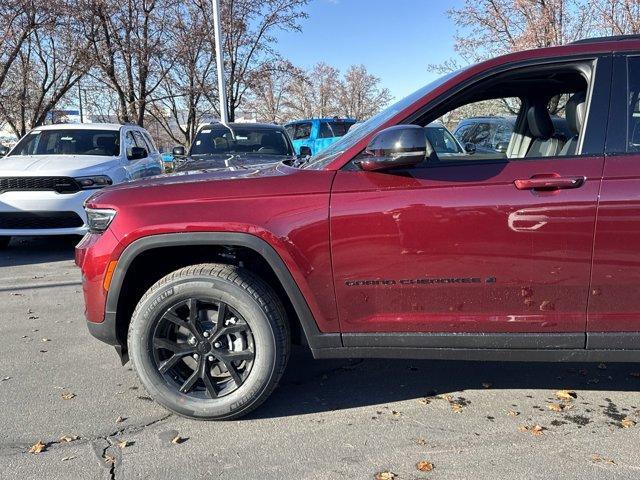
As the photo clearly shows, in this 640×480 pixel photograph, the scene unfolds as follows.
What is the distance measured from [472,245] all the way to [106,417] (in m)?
2.24

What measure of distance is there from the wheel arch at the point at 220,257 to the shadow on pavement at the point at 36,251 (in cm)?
477

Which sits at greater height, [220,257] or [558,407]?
[220,257]

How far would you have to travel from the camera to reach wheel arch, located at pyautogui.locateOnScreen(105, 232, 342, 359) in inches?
107

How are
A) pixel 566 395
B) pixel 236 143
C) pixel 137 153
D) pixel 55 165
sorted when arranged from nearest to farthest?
pixel 566 395 → pixel 55 165 → pixel 236 143 → pixel 137 153

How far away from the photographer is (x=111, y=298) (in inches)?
115

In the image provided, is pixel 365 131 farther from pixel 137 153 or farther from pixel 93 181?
pixel 137 153

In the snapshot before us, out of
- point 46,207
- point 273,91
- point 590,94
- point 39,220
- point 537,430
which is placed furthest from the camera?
point 273,91

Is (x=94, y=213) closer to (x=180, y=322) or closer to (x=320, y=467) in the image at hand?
(x=180, y=322)

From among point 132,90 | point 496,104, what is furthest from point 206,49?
point 496,104

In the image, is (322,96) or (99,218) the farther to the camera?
(322,96)

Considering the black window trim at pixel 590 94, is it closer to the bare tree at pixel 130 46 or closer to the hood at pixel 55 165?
the hood at pixel 55 165

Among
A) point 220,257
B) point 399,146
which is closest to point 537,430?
point 399,146

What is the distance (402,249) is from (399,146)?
0.51 metres

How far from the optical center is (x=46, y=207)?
22.7 ft
